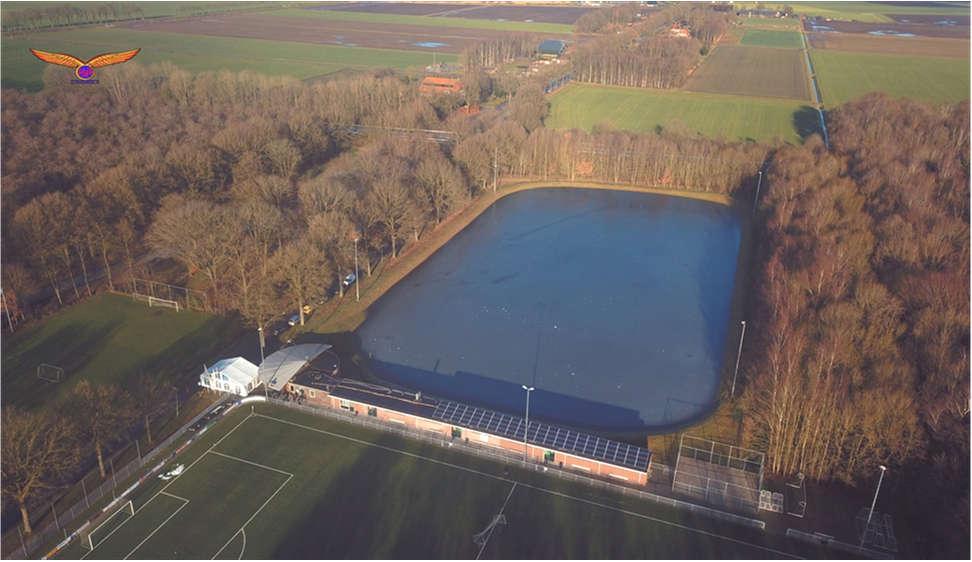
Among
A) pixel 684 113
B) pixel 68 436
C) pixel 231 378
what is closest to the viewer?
pixel 68 436

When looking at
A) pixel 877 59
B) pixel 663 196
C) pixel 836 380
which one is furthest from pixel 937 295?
pixel 877 59

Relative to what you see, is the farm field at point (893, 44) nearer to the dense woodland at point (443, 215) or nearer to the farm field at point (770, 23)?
the farm field at point (770, 23)

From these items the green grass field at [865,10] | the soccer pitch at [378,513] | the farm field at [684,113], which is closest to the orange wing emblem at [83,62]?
the soccer pitch at [378,513]

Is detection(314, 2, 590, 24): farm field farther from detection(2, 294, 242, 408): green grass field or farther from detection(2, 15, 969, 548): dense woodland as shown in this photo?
detection(2, 294, 242, 408): green grass field

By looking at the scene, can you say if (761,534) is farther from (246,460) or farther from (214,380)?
(214,380)

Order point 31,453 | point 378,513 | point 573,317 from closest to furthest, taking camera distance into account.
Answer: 1. point 31,453
2. point 378,513
3. point 573,317

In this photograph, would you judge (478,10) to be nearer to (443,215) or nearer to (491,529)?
(443,215)

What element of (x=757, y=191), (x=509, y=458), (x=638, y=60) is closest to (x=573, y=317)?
(x=509, y=458)
